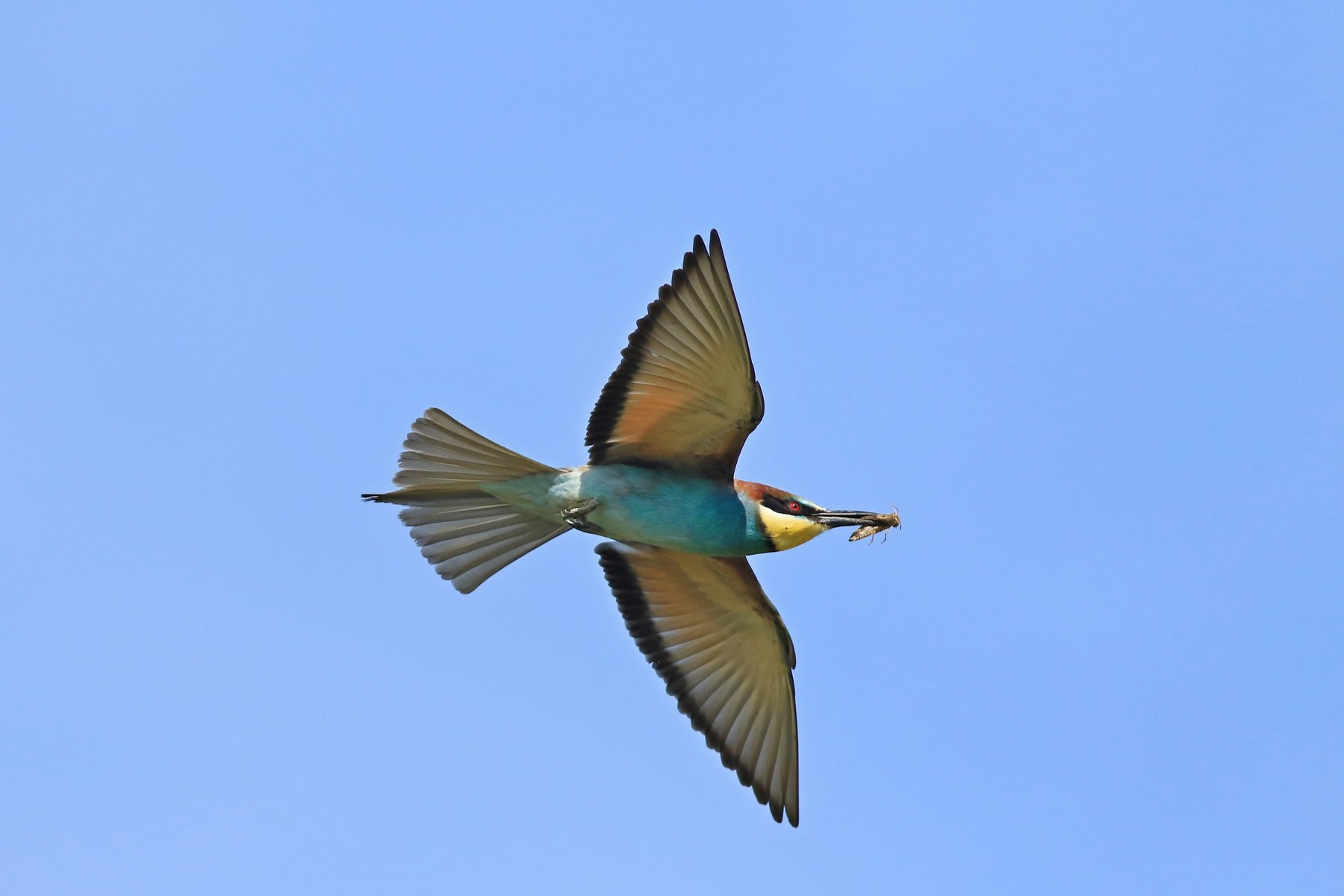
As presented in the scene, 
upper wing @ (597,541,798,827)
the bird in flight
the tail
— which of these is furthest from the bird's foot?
upper wing @ (597,541,798,827)

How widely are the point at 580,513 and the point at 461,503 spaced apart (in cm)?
64

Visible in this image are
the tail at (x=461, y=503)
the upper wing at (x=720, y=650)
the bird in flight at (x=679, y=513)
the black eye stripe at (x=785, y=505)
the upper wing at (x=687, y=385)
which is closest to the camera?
the upper wing at (x=687, y=385)

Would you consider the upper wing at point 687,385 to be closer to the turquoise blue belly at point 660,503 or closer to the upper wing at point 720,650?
the turquoise blue belly at point 660,503

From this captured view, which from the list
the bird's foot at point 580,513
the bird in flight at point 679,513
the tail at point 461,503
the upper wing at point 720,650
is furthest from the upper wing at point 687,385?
the upper wing at point 720,650

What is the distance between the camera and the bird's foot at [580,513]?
803cm

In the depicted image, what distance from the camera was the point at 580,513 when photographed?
8062mm

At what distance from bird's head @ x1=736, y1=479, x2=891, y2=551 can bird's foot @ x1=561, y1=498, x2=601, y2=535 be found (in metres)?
0.70

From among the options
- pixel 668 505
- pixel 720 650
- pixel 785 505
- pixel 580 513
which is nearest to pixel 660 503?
pixel 668 505

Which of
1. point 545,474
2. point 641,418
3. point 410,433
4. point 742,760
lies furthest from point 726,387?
point 742,760

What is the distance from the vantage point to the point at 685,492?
316 inches

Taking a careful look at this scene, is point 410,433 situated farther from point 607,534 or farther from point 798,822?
point 798,822

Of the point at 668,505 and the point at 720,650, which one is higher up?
the point at 668,505

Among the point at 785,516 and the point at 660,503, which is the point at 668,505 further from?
the point at 785,516

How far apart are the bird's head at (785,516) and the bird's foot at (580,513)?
695 mm
